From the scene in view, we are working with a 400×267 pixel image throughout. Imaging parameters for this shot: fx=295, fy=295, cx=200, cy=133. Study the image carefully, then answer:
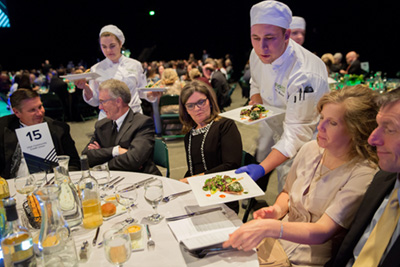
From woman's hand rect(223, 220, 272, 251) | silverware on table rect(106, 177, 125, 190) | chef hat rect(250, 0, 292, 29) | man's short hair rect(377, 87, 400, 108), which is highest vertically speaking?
chef hat rect(250, 0, 292, 29)

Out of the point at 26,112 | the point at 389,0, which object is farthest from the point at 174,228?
the point at 389,0

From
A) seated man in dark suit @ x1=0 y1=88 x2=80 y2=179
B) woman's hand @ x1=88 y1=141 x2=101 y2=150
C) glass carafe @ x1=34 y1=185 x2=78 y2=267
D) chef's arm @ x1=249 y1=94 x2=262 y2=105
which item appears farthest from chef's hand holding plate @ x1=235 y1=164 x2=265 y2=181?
seated man in dark suit @ x1=0 y1=88 x2=80 y2=179

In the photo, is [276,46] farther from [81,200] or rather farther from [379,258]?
[81,200]

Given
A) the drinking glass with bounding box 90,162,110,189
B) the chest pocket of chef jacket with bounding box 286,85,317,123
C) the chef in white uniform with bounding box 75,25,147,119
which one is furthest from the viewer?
the chef in white uniform with bounding box 75,25,147,119

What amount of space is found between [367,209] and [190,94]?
1457 millimetres

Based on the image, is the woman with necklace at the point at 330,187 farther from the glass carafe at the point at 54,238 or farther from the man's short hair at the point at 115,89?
the man's short hair at the point at 115,89

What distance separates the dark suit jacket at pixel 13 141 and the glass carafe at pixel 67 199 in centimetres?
120

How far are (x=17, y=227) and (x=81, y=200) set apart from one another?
387 millimetres

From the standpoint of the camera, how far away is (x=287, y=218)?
1.66 meters

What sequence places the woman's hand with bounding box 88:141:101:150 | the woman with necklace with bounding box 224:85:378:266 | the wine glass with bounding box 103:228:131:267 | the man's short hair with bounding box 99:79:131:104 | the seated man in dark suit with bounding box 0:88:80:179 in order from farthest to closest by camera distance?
the woman's hand with bounding box 88:141:101:150 → the man's short hair with bounding box 99:79:131:104 → the seated man in dark suit with bounding box 0:88:80:179 → the woman with necklace with bounding box 224:85:378:266 → the wine glass with bounding box 103:228:131:267

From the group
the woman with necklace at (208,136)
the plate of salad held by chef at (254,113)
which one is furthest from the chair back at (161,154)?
the plate of salad held by chef at (254,113)

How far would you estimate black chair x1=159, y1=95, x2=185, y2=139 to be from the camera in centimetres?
550

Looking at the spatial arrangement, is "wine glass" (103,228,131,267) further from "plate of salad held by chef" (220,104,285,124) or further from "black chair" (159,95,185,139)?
"black chair" (159,95,185,139)

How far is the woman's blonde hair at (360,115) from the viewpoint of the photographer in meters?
1.36
